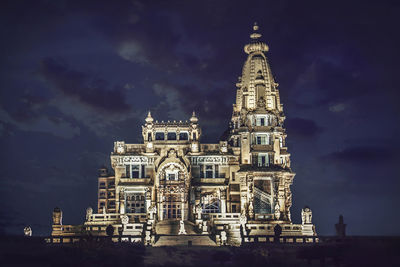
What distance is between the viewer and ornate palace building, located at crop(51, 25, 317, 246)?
301ft

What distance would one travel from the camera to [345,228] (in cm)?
8038

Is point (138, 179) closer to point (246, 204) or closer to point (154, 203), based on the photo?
point (154, 203)

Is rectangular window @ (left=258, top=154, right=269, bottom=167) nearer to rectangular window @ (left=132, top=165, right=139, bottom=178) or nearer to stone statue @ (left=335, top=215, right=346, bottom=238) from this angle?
rectangular window @ (left=132, top=165, right=139, bottom=178)

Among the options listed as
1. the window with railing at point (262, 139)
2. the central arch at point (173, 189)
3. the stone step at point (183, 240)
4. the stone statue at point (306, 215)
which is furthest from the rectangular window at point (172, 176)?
the stone statue at point (306, 215)

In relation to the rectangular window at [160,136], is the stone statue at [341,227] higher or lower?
lower

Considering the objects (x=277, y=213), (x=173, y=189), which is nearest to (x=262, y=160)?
(x=277, y=213)

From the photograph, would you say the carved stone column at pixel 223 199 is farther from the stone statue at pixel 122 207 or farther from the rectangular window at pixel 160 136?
the stone statue at pixel 122 207

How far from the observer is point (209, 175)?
314ft

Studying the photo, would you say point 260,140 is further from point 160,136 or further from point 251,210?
point 160,136

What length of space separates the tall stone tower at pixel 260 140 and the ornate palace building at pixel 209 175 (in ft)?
0.40

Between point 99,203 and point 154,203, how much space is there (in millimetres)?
9496

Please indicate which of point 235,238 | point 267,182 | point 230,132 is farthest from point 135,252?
point 230,132

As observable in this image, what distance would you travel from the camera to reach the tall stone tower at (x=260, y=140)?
93.4 metres

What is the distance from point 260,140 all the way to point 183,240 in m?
22.6
